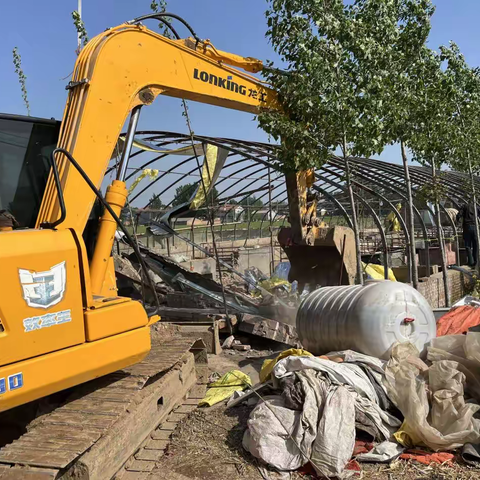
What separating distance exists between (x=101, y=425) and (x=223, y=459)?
141cm

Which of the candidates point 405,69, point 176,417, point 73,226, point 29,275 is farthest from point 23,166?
point 405,69

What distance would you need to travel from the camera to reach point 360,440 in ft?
14.7

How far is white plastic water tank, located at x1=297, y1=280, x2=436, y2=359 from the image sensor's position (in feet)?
18.6

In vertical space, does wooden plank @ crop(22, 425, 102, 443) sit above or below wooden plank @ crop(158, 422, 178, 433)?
above

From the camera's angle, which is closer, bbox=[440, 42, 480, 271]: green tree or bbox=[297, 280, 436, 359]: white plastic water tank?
bbox=[297, 280, 436, 359]: white plastic water tank

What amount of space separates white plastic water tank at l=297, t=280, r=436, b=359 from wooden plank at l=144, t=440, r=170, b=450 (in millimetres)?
2503

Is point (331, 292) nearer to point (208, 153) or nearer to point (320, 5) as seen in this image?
point (320, 5)

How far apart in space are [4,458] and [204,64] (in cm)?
510

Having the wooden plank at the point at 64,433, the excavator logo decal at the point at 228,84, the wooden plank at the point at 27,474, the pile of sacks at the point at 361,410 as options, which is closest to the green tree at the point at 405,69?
the excavator logo decal at the point at 228,84

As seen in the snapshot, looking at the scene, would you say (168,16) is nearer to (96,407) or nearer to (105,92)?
(105,92)

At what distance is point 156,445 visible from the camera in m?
4.43

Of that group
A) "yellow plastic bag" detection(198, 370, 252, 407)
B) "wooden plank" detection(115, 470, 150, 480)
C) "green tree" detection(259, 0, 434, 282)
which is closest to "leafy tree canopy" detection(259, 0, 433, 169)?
"green tree" detection(259, 0, 434, 282)

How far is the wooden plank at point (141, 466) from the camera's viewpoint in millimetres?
3979

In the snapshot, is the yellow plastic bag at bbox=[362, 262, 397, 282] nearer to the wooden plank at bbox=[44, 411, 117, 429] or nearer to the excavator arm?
the excavator arm
